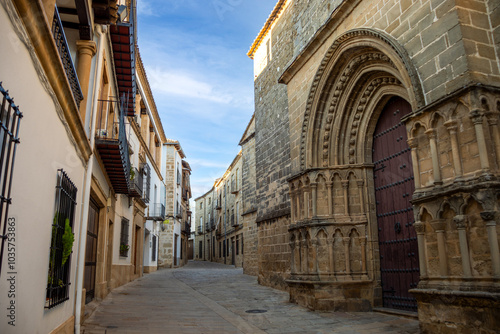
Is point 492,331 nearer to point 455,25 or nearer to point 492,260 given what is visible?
point 492,260

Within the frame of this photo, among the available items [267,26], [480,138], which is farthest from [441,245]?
[267,26]

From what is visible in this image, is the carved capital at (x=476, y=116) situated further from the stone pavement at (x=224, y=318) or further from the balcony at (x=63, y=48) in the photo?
the balcony at (x=63, y=48)

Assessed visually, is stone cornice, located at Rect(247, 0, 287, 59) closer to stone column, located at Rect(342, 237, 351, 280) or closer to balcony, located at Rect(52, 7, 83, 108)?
stone column, located at Rect(342, 237, 351, 280)

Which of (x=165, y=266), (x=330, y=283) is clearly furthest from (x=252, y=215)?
(x=165, y=266)

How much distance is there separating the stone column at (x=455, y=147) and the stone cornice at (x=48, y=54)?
12.8ft

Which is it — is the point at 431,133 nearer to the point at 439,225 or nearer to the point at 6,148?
the point at 439,225

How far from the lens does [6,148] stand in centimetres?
244

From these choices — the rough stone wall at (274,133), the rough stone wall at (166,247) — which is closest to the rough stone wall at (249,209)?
the rough stone wall at (274,133)

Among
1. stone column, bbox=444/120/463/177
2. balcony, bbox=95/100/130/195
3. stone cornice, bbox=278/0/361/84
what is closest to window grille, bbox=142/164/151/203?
balcony, bbox=95/100/130/195

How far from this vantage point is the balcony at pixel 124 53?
784 cm

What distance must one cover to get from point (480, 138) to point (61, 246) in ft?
14.4

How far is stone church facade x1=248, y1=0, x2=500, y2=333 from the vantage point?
4.15m

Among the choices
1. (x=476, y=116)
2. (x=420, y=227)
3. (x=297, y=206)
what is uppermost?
(x=476, y=116)

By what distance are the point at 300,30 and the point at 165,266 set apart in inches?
804
